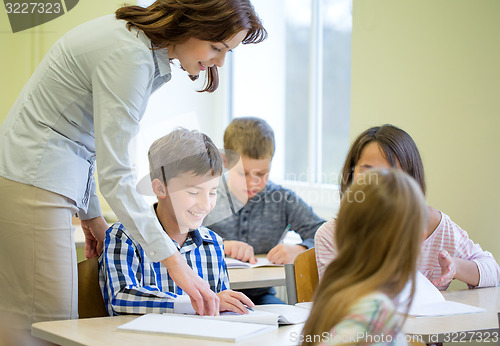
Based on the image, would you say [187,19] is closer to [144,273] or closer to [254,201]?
[144,273]

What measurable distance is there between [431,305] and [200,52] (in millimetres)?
817

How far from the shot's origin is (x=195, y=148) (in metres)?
1.73

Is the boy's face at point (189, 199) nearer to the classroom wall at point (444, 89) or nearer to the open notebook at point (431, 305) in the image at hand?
the open notebook at point (431, 305)

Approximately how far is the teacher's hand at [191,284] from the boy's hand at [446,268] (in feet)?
2.25

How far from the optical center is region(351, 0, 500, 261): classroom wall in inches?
79.5

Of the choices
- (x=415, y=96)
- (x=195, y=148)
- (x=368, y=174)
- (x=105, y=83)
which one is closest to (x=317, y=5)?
(x=415, y=96)

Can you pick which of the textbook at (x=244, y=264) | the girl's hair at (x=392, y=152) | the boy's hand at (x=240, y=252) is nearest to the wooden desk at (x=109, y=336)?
the girl's hair at (x=392, y=152)

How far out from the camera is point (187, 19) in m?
1.30

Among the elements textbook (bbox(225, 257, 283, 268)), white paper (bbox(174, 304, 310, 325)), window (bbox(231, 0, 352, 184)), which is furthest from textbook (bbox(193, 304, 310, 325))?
window (bbox(231, 0, 352, 184))

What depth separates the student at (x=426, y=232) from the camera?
172 cm

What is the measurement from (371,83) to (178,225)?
1.16 metres

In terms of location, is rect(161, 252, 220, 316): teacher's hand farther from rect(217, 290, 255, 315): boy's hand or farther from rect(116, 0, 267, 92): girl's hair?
rect(116, 0, 267, 92): girl's hair

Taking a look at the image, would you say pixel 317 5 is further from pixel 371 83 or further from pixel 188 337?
pixel 188 337

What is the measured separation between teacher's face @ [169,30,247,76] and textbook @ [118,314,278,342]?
0.59m
